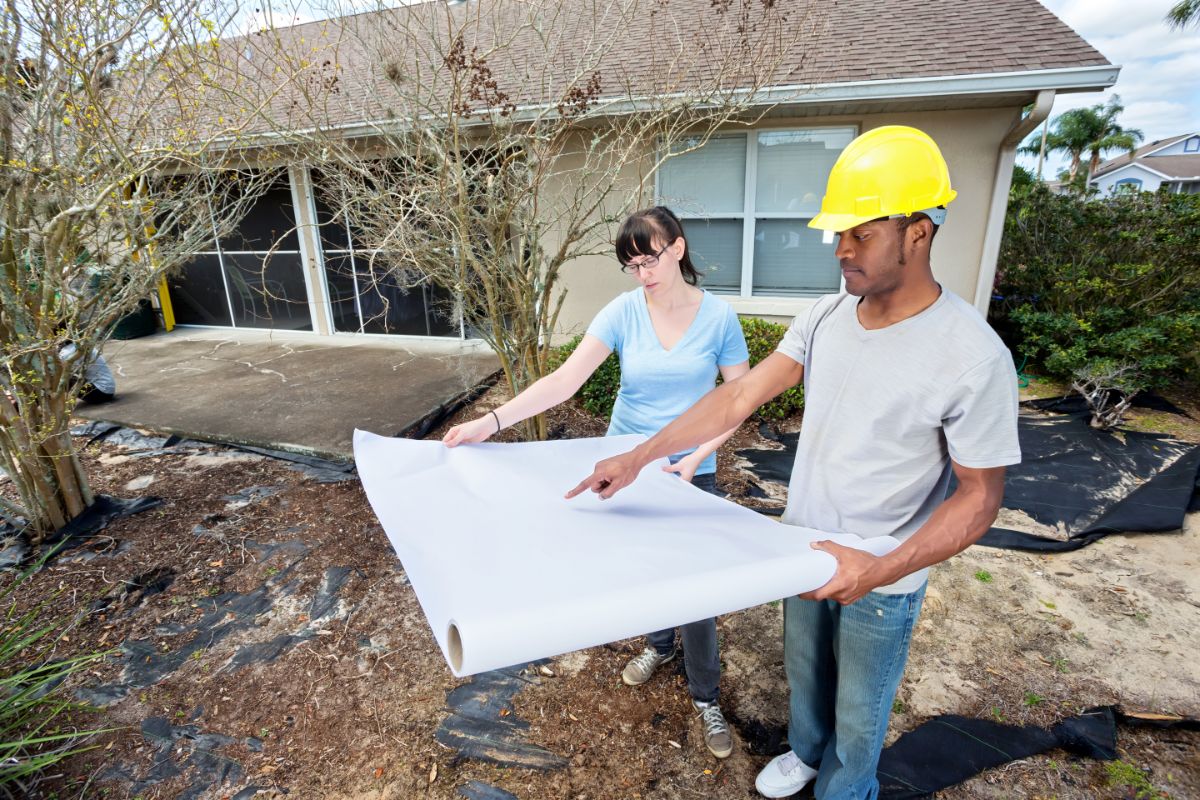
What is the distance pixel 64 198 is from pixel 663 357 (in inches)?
132

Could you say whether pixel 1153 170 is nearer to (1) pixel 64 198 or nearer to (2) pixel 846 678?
(2) pixel 846 678

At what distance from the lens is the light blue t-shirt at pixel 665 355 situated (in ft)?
6.53

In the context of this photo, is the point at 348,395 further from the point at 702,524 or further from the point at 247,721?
the point at 702,524

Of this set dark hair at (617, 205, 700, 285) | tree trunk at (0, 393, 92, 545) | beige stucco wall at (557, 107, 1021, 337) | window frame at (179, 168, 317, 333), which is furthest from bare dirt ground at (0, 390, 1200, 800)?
window frame at (179, 168, 317, 333)

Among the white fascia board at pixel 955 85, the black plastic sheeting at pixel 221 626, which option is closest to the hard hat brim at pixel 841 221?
the black plastic sheeting at pixel 221 626

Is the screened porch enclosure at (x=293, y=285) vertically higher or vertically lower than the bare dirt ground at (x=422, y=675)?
higher

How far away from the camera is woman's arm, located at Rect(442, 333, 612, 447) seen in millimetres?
1905

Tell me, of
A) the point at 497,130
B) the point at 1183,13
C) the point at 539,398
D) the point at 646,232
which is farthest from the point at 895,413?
the point at 1183,13

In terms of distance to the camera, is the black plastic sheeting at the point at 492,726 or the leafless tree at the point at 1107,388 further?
the leafless tree at the point at 1107,388

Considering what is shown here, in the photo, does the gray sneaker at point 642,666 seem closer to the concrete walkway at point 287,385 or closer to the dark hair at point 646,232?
the dark hair at point 646,232

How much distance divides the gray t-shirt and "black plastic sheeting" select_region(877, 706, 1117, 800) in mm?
1058

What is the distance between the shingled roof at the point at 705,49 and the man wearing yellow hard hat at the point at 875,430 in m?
3.48

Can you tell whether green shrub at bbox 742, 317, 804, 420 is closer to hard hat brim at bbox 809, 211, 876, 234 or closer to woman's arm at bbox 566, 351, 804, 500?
woman's arm at bbox 566, 351, 804, 500

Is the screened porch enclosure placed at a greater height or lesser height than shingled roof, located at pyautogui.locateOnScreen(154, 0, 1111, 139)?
lesser
